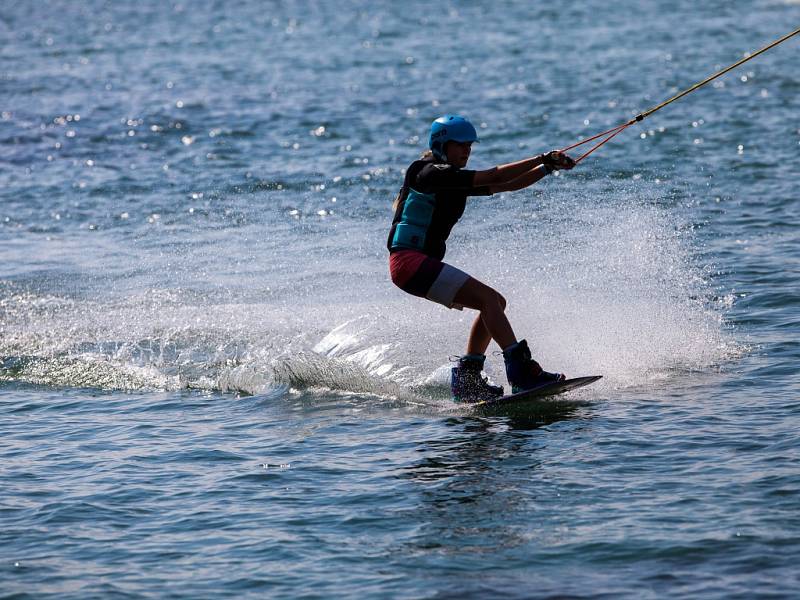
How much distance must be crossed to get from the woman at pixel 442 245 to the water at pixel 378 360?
0.49 m

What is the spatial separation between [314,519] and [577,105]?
1852cm

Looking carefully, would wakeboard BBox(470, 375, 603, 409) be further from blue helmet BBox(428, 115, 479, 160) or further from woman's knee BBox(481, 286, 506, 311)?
blue helmet BBox(428, 115, 479, 160)

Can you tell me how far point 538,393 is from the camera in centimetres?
920

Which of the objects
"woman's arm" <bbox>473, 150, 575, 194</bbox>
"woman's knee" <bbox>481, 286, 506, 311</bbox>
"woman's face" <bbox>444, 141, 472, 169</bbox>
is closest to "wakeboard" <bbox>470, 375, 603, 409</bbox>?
"woman's knee" <bbox>481, 286, 506, 311</bbox>

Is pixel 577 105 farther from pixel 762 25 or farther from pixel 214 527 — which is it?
pixel 214 527

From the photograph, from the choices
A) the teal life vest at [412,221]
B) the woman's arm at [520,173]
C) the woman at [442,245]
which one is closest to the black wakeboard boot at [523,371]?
the woman at [442,245]

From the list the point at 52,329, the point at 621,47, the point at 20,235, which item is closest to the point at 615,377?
the point at 52,329

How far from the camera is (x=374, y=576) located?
6625 millimetres

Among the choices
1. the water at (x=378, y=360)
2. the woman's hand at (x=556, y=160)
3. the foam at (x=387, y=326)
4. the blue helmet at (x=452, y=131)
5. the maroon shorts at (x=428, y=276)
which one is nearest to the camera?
the water at (x=378, y=360)

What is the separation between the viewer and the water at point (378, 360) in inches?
271

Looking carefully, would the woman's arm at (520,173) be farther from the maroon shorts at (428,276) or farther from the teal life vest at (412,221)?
the maroon shorts at (428,276)

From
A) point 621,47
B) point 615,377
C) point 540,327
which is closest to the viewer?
point 615,377

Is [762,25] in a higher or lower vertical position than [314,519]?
higher

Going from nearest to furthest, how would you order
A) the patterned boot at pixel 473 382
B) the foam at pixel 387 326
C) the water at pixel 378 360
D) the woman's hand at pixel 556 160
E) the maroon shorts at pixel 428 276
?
the water at pixel 378 360 → the woman's hand at pixel 556 160 → the maroon shorts at pixel 428 276 → the patterned boot at pixel 473 382 → the foam at pixel 387 326
